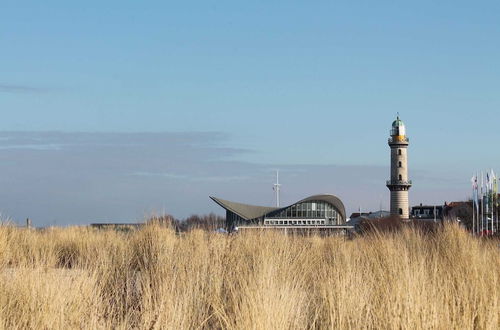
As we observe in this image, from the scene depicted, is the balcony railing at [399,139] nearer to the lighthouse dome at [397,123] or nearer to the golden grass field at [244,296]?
the lighthouse dome at [397,123]

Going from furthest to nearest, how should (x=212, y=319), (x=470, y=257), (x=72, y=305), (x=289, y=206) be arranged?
(x=289, y=206) < (x=470, y=257) < (x=212, y=319) < (x=72, y=305)

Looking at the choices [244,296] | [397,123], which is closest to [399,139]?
[397,123]

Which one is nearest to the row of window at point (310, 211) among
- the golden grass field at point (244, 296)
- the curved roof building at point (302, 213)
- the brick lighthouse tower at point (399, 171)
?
the curved roof building at point (302, 213)

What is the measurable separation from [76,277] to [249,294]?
2.21 m

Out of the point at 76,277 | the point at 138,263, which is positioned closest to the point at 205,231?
the point at 138,263

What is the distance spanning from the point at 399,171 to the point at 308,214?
48.0ft

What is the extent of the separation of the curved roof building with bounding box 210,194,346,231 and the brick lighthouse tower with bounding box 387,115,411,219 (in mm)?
7841

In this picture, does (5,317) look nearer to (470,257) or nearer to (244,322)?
(244,322)

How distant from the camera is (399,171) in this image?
81.6m

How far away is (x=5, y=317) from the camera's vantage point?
654cm

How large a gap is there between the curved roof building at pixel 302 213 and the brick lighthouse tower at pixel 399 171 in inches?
309

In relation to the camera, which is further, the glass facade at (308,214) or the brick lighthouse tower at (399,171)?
the brick lighthouse tower at (399,171)

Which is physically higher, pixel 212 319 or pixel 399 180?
pixel 399 180

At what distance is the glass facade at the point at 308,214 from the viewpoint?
2808 inches
